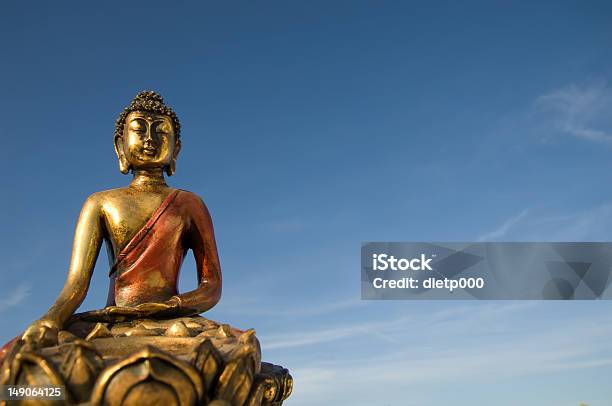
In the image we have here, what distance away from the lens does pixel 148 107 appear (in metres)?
5.84

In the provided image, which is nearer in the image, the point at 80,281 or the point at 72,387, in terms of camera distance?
the point at 72,387

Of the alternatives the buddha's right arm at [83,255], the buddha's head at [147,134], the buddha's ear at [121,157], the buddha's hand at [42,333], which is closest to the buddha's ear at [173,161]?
the buddha's head at [147,134]

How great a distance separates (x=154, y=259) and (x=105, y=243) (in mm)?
475

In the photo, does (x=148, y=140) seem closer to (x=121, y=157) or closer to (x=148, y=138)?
(x=148, y=138)

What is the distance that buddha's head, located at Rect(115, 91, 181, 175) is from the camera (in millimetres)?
5777

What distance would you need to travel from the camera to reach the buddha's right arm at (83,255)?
16.9 feet

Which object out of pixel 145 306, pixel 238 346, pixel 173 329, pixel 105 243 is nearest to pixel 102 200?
pixel 105 243

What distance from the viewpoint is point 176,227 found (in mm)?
5570

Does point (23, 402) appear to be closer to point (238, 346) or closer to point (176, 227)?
point (238, 346)

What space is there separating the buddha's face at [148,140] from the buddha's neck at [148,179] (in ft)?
0.13

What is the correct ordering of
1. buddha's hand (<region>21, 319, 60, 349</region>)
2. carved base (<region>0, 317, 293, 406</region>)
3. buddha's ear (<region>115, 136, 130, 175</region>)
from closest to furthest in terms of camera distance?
1. carved base (<region>0, 317, 293, 406</region>)
2. buddha's hand (<region>21, 319, 60, 349</region>)
3. buddha's ear (<region>115, 136, 130, 175</region>)

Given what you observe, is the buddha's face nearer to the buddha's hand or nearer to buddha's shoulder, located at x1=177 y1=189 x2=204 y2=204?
buddha's shoulder, located at x1=177 y1=189 x2=204 y2=204

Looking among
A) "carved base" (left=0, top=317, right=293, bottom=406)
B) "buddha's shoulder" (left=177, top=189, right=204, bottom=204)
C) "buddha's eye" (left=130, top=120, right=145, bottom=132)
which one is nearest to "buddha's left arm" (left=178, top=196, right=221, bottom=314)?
"buddha's shoulder" (left=177, top=189, right=204, bottom=204)

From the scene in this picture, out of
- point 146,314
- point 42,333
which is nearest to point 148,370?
point 42,333
